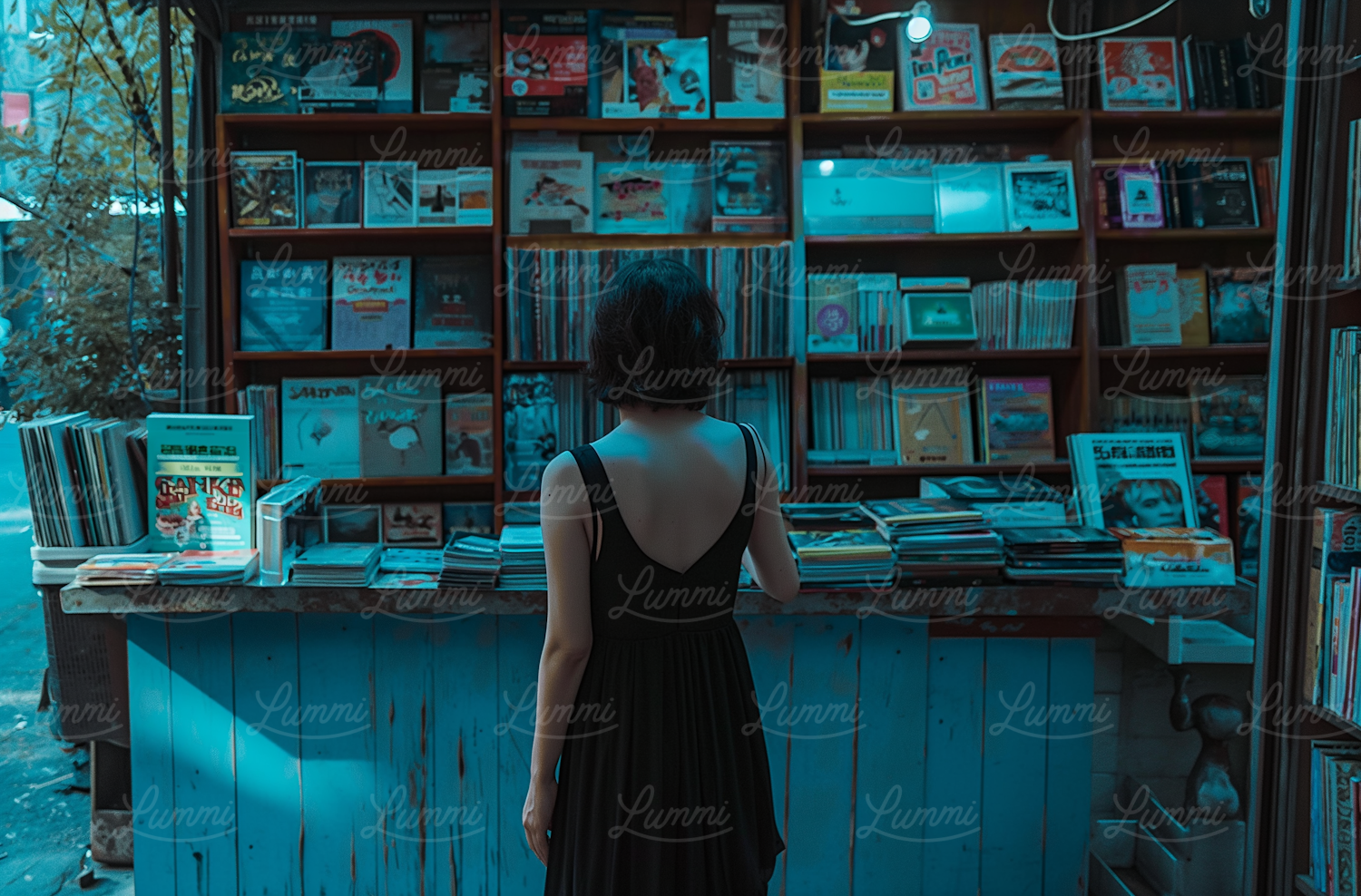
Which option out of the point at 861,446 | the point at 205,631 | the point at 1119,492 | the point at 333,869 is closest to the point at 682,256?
the point at 861,446

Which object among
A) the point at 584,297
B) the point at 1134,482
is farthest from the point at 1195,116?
the point at 584,297

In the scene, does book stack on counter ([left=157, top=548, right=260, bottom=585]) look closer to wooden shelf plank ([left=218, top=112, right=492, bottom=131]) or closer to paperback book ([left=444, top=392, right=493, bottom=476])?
paperback book ([left=444, top=392, right=493, bottom=476])

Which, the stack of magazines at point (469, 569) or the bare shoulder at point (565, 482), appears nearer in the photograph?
the bare shoulder at point (565, 482)

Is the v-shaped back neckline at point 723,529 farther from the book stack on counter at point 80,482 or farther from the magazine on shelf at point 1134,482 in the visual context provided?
the book stack on counter at point 80,482

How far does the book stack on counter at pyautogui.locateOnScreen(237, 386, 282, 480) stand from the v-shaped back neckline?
8.29 ft

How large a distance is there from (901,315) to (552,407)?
4.33 ft

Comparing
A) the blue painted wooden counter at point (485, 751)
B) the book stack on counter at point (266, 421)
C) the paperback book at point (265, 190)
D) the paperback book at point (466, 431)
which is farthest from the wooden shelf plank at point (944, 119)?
the book stack on counter at point (266, 421)

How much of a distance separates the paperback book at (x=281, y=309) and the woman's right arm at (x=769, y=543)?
2475 mm

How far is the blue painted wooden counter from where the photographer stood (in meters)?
2.01

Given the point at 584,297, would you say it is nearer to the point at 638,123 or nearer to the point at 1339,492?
the point at 638,123

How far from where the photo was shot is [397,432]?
3.50 meters

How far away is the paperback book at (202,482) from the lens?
206 cm

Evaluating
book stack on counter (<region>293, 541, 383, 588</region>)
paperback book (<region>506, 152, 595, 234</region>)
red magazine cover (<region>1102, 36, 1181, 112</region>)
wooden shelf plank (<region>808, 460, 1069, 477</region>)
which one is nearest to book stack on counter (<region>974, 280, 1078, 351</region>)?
wooden shelf plank (<region>808, 460, 1069, 477</region>)

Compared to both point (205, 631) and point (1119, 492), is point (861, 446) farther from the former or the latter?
point (205, 631)
